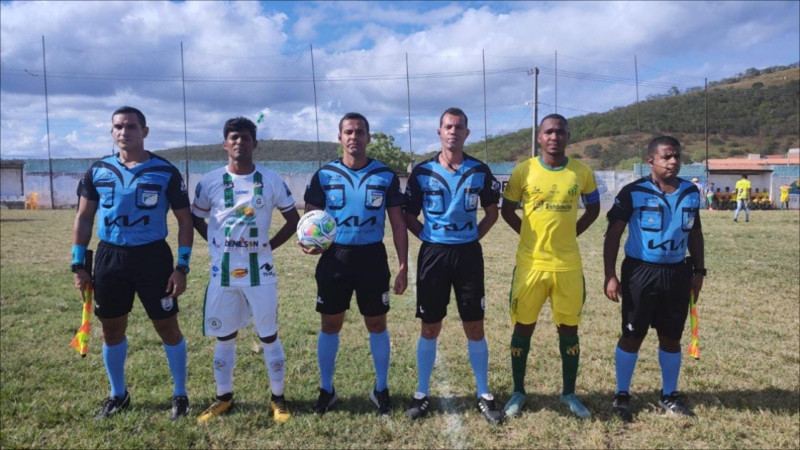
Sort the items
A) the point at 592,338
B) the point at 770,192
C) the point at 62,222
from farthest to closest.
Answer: the point at 770,192 → the point at 62,222 → the point at 592,338

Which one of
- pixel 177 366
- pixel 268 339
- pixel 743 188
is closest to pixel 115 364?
pixel 177 366

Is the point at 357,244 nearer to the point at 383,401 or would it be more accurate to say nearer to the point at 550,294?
the point at 383,401

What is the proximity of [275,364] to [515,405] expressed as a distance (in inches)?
76.9

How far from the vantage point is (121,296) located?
3986 millimetres

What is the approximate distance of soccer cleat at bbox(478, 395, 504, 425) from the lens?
4.00m

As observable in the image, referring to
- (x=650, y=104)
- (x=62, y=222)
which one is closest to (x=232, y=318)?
(x=62, y=222)

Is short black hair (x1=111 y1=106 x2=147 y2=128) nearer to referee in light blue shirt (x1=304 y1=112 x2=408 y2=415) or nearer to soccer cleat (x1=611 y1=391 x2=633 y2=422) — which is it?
referee in light blue shirt (x1=304 y1=112 x2=408 y2=415)

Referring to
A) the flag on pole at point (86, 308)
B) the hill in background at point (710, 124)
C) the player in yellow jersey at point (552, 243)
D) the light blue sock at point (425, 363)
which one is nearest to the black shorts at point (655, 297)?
the player in yellow jersey at point (552, 243)

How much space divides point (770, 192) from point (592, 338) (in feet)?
114

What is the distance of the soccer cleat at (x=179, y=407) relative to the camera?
158 inches

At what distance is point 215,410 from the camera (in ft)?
13.2

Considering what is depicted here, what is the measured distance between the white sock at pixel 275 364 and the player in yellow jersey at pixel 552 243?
1.85 m

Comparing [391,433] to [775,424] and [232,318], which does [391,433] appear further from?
[775,424]

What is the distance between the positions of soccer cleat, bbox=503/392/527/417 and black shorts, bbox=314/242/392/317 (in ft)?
4.18
